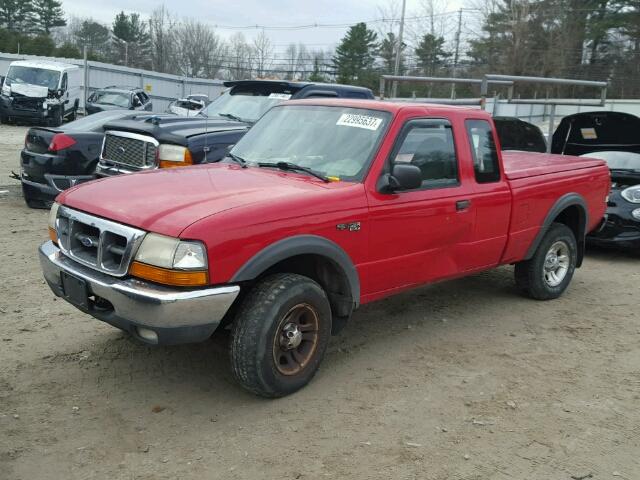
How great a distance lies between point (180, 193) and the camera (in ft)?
12.4

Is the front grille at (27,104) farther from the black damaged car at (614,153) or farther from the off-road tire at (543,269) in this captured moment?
the off-road tire at (543,269)

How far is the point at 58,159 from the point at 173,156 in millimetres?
2117

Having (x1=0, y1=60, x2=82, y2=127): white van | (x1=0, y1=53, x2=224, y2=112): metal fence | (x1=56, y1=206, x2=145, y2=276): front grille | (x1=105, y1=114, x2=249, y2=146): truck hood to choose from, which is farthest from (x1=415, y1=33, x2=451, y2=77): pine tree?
(x1=56, y1=206, x2=145, y2=276): front grille

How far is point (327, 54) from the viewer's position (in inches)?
2270

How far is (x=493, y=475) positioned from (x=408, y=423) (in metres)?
0.61

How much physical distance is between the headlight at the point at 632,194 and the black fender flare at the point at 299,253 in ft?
17.6

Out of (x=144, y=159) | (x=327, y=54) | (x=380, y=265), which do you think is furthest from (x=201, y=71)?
(x=380, y=265)

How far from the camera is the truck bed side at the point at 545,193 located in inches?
216

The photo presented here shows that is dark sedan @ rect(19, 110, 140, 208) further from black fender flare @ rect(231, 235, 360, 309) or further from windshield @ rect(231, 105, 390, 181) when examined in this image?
black fender flare @ rect(231, 235, 360, 309)

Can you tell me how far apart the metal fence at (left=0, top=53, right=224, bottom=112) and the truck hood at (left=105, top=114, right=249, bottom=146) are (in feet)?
76.1

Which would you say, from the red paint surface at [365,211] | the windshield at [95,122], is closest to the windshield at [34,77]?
the windshield at [95,122]

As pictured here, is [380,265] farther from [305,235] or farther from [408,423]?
[408,423]

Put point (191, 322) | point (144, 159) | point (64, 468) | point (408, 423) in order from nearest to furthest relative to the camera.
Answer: point (64, 468), point (191, 322), point (408, 423), point (144, 159)

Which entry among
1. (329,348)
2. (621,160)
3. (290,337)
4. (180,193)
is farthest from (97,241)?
(621,160)
